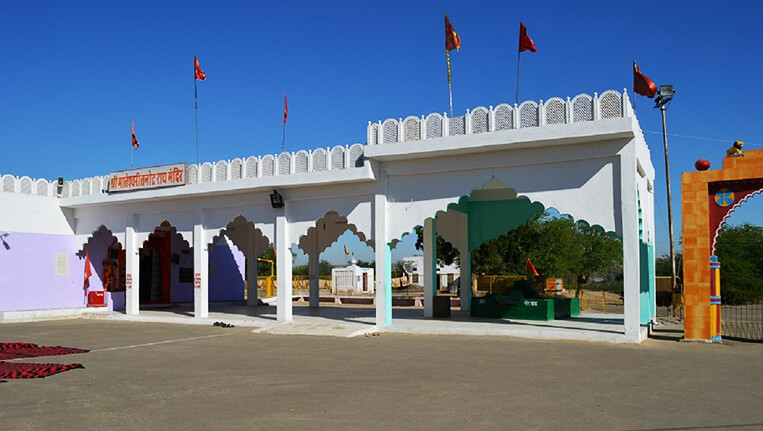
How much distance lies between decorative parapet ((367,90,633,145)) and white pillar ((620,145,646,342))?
35.9 inches

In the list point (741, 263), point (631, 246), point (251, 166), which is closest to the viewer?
point (631, 246)

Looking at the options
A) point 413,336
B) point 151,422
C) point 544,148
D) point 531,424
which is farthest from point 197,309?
point 531,424

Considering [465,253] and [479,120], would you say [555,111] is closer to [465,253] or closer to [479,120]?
[479,120]

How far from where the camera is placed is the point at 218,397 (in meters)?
7.37

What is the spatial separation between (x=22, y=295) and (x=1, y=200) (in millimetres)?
2960

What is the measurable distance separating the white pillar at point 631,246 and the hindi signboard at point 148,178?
1204 cm

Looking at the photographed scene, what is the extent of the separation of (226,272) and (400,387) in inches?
755

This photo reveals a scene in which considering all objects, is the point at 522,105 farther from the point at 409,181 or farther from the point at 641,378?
the point at 641,378

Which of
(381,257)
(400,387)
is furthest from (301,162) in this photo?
(400,387)

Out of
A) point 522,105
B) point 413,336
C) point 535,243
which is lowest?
point 413,336

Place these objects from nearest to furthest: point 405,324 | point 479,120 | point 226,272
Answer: point 479,120
point 405,324
point 226,272

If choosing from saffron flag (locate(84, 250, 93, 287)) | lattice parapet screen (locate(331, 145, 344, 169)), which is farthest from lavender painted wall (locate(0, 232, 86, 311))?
lattice parapet screen (locate(331, 145, 344, 169))

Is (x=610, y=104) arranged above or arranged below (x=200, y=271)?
above

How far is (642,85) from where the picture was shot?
533 inches
